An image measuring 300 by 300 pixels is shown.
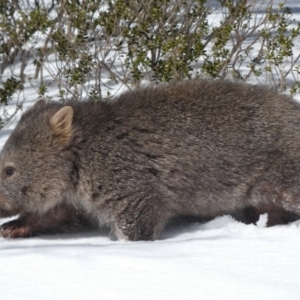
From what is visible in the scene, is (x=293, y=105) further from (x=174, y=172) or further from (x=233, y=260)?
(x=233, y=260)

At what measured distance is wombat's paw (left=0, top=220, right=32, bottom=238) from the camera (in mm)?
6262

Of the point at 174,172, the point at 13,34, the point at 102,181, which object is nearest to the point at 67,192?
the point at 102,181

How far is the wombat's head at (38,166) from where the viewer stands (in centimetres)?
608

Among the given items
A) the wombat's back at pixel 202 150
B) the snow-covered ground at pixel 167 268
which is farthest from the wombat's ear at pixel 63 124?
the snow-covered ground at pixel 167 268

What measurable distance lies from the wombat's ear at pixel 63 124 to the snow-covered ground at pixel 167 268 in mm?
824

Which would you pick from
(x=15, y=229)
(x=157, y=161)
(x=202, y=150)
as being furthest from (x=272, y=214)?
(x=15, y=229)

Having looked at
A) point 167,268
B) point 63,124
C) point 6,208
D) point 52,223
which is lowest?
point 167,268

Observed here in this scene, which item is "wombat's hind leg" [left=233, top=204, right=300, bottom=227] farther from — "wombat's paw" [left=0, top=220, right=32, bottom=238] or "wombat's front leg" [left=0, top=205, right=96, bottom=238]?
"wombat's paw" [left=0, top=220, right=32, bottom=238]

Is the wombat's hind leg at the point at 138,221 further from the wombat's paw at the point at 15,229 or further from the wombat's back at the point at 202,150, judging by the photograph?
the wombat's paw at the point at 15,229

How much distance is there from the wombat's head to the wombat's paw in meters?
0.16

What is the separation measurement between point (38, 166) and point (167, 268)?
5.90ft

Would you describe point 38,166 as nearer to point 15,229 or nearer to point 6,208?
point 6,208

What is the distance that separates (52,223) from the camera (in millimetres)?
6387

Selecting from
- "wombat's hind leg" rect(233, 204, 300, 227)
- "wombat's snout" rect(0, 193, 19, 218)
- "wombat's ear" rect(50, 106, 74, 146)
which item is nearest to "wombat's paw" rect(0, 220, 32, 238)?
"wombat's snout" rect(0, 193, 19, 218)
